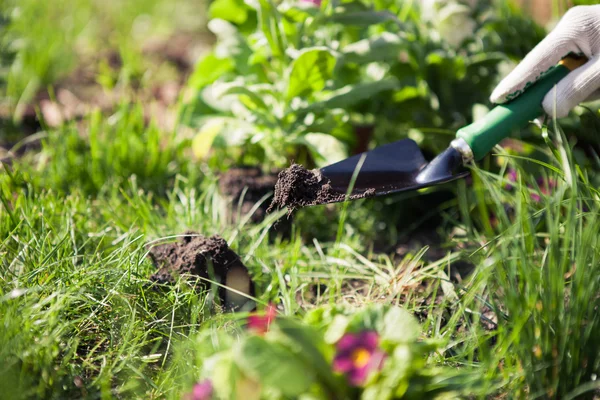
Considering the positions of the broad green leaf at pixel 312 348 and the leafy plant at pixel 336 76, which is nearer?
the broad green leaf at pixel 312 348

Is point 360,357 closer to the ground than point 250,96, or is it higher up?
closer to the ground

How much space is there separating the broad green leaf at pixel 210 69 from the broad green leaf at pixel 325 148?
0.53 metres

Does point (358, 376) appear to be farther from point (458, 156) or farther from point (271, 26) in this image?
point (271, 26)

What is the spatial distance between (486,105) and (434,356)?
118 centimetres

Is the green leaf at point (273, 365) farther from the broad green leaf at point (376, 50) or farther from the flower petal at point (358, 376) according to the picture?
the broad green leaf at point (376, 50)

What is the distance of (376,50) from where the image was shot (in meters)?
1.90

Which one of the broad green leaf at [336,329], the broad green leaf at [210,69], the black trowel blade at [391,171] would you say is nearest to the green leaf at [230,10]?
the broad green leaf at [210,69]

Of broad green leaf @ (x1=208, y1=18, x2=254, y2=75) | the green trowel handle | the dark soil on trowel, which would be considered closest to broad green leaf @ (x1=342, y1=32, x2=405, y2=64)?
broad green leaf @ (x1=208, y1=18, x2=254, y2=75)

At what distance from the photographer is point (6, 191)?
1671 millimetres

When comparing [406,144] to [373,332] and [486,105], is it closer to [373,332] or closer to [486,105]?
[486,105]

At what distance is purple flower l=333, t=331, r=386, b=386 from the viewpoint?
0.89 m

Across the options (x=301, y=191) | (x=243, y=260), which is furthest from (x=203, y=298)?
(x=301, y=191)

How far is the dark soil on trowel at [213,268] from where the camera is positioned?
1.39 m

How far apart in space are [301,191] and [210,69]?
3.72ft
